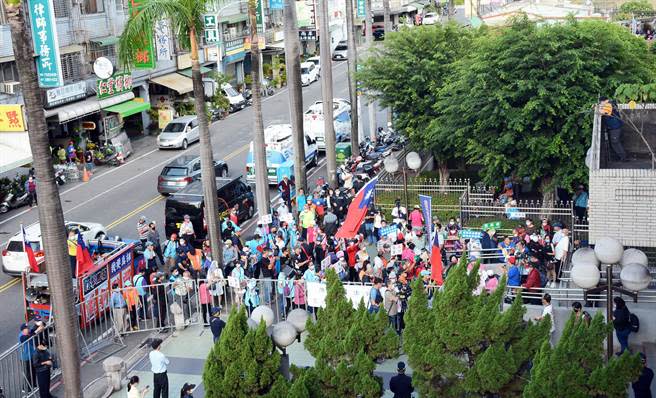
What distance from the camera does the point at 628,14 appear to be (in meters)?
50.9

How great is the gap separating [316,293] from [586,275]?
6847 millimetres

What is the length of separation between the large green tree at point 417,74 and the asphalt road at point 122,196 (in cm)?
596

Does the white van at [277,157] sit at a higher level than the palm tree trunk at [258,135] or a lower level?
lower

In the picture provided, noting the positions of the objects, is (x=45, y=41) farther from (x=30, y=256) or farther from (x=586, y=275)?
Answer: (x=586, y=275)

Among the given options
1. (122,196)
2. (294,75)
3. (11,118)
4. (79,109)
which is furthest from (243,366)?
(79,109)

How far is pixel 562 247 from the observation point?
20922 mm

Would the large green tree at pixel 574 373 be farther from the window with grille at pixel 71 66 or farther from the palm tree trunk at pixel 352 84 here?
the window with grille at pixel 71 66

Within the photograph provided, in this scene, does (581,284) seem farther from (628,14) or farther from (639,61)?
(628,14)

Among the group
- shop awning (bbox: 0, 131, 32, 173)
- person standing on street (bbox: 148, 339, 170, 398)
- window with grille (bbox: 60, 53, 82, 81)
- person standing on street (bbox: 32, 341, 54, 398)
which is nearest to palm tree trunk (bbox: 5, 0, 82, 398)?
person standing on street (bbox: 148, 339, 170, 398)

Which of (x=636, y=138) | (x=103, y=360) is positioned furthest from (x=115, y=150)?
(x=636, y=138)

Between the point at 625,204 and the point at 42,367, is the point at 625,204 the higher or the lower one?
the higher one

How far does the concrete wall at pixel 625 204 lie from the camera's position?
664 inches

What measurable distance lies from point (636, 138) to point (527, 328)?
9.37m

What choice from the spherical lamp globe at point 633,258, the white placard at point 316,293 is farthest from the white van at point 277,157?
the spherical lamp globe at point 633,258
